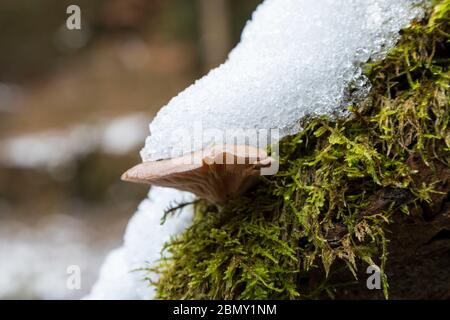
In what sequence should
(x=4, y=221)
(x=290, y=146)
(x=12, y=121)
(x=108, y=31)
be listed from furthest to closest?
(x=108, y=31) → (x=12, y=121) → (x=4, y=221) → (x=290, y=146)

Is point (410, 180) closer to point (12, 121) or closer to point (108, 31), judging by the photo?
point (12, 121)

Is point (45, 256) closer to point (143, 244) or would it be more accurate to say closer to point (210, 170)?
point (143, 244)

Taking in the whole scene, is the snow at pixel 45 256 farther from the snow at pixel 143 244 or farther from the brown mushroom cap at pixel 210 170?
the brown mushroom cap at pixel 210 170

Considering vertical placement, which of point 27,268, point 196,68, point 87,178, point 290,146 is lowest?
point 27,268

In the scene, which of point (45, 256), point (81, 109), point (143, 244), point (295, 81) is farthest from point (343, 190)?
point (81, 109)

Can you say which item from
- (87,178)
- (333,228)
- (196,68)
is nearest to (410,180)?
(333,228)

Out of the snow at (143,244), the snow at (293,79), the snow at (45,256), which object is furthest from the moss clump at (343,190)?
the snow at (45,256)

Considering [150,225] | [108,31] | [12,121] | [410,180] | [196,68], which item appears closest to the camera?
[410,180]

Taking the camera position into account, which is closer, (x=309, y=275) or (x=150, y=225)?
(x=309, y=275)
